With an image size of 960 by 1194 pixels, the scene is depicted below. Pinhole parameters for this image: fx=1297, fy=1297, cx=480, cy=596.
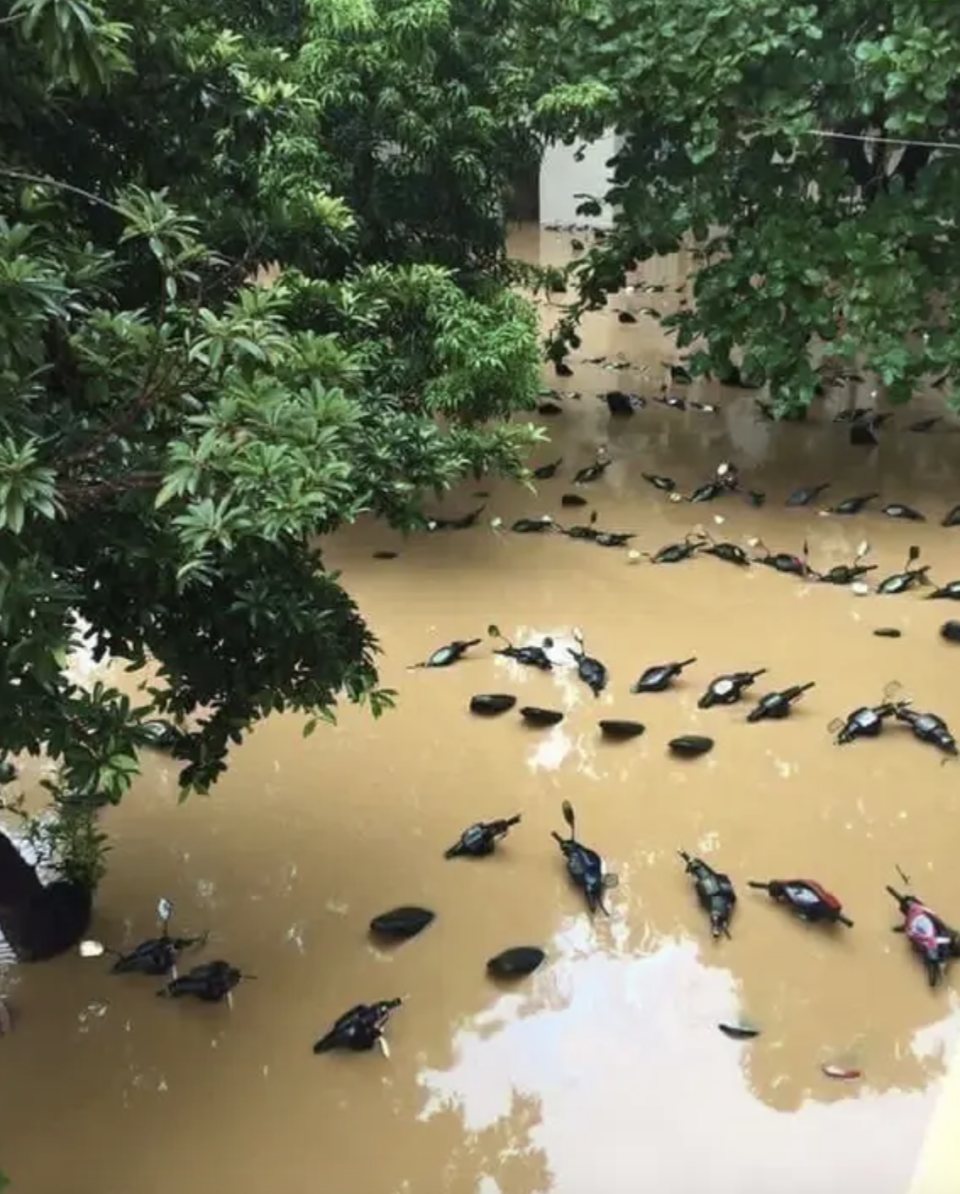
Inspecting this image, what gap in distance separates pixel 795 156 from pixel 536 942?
283 centimetres

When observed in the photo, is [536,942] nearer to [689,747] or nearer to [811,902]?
[811,902]

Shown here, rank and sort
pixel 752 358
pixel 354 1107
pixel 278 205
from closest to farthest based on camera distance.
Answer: pixel 354 1107, pixel 278 205, pixel 752 358

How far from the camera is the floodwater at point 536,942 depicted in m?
1.99

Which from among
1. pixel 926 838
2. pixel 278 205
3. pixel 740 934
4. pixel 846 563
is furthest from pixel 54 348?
pixel 846 563

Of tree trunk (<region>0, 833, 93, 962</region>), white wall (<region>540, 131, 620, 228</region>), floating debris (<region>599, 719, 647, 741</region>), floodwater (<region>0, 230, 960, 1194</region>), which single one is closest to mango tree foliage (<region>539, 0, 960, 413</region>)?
floodwater (<region>0, 230, 960, 1194</region>)

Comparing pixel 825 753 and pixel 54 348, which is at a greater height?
pixel 54 348

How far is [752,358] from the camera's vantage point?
4230 millimetres

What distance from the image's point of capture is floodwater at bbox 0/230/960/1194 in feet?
6.53

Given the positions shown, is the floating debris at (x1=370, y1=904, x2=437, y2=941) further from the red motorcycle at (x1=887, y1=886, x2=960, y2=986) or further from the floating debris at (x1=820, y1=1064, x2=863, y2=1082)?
the red motorcycle at (x1=887, y1=886, x2=960, y2=986)

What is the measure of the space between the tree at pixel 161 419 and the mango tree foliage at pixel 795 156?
5.78ft

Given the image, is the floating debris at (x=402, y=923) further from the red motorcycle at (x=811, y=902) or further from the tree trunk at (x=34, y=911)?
the red motorcycle at (x=811, y=902)

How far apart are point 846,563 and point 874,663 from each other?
2.39 feet

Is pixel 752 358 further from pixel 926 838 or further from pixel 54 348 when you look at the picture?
pixel 54 348

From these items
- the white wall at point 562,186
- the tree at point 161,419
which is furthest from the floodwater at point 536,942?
the white wall at point 562,186
